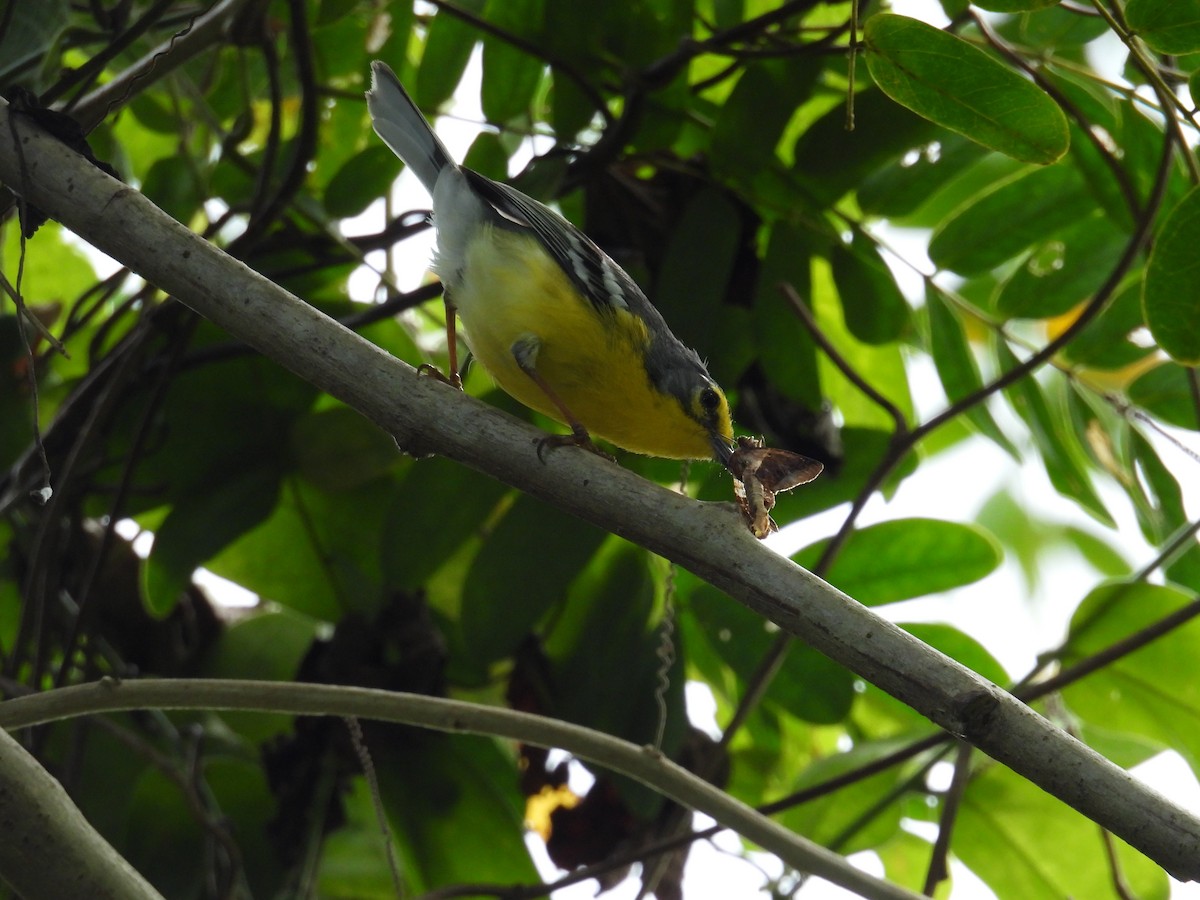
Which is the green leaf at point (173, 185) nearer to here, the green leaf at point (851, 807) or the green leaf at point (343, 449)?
the green leaf at point (343, 449)

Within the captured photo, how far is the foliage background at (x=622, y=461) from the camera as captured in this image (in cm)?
278

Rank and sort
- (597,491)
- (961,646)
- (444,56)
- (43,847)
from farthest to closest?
1. (444,56)
2. (961,646)
3. (597,491)
4. (43,847)

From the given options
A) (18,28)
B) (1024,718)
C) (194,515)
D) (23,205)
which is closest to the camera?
(1024,718)

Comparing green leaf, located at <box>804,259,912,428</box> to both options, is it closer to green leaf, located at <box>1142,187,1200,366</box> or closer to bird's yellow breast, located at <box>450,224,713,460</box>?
bird's yellow breast, located at <box>450,224,713,460</box>

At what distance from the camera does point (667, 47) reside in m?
2.97

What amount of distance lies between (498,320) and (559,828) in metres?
1.35

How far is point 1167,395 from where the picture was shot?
9.71 feet

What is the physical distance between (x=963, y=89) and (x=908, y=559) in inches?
49.5

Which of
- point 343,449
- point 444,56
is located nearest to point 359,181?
point 444,56

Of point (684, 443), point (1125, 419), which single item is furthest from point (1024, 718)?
point (1125, 419)

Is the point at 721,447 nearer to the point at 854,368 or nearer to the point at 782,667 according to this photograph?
the point at 782,667

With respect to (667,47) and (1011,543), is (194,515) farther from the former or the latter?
(1011,543)

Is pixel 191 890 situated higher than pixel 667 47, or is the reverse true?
pixel 667 47

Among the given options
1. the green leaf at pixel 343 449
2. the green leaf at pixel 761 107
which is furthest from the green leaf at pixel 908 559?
the green leaf at pixel 343 449
